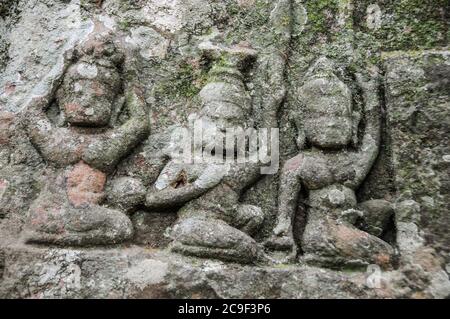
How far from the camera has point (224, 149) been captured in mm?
3369

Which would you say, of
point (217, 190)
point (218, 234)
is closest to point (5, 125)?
point (217, 190)

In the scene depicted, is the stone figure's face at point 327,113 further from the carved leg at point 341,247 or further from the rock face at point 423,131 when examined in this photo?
the carved leg at point 341,247

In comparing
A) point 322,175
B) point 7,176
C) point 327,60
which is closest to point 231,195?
point 322,175

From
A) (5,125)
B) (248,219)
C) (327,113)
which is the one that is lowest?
(248,219)

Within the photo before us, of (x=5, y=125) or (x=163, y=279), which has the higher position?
(x=5, y=125)

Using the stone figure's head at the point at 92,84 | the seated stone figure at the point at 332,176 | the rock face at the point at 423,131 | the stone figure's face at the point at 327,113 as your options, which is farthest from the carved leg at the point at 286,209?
the stone figure's head at the point at 92,84

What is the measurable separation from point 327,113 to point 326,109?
3 centimetres

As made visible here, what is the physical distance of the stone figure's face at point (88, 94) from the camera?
11.2 ft

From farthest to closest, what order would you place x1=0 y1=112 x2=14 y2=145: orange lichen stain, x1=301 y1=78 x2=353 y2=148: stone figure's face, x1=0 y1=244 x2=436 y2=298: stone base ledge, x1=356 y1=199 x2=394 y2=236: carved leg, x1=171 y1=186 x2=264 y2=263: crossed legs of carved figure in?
x1=0 y1=112 x2=14 y2=145: orange lichen stain → x1=301 y1=78 x2=353 y2=148: stone figure's face → x1=356 y1=199 x2=394 y2=236: carved leg → x1=171 y1=186 x2=264 y2=263: crossed legs of carved figure → x1=0 y1=244 x2=436 y2=298: stone base ledge

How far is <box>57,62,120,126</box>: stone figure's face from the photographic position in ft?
11.2

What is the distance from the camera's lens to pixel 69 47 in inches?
149

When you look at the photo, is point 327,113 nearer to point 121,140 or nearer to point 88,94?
point 121,140

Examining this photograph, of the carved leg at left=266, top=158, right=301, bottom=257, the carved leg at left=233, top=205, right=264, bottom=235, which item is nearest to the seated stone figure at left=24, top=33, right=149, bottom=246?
the carved leg at left=233, top=205, right=264, bottom=235

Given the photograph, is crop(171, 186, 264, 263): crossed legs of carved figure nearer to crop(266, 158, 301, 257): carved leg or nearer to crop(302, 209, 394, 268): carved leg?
crop(266, 158, 301, 257): carved leg
